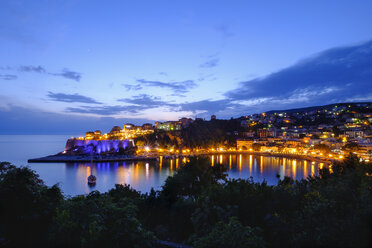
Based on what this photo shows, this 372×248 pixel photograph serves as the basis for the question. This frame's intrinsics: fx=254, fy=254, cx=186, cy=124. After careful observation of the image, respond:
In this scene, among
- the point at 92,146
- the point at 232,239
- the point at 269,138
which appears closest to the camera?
the point at 232,239

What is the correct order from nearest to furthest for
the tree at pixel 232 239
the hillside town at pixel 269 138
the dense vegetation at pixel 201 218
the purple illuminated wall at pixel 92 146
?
the tree at pixel 232 239 < the dense vegetation at pixel 201 218 < the purple illuminated wall at pixel 92 146 < the hillside town at pixel 269 138

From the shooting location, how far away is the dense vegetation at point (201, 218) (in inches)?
127

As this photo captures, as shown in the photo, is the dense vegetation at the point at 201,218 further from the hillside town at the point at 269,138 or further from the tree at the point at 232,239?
the hillside town at the point at 269,138

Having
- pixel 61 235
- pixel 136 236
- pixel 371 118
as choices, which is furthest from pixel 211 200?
pixel 371 118

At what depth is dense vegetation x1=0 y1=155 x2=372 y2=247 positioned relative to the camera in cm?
324

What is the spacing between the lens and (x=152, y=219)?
654 cm

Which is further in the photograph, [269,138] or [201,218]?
[269,138]

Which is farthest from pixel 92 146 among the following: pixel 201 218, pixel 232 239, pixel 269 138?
pixel 232 239

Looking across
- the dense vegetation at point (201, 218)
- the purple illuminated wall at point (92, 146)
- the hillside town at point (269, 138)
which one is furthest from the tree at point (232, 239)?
the purple illuminated wall at point (92, 146)

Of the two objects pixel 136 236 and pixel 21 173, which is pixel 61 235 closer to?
pixel 136 236

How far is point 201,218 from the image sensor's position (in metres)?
4.83

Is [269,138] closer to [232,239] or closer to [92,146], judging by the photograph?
[92,146]

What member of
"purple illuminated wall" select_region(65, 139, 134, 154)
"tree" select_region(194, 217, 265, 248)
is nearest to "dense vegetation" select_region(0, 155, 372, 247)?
"tree" select_region(194, 217, 265, 248)

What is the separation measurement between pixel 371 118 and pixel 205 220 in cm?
7181
